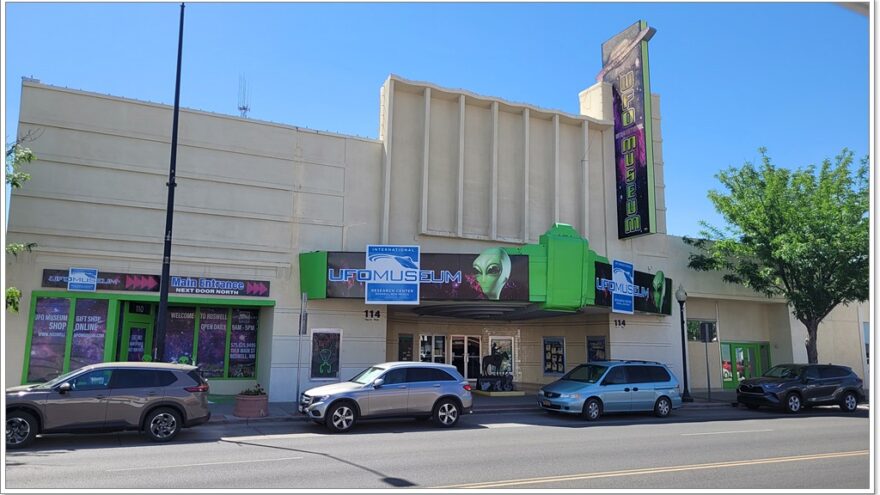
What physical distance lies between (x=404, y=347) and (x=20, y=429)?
16048 mm

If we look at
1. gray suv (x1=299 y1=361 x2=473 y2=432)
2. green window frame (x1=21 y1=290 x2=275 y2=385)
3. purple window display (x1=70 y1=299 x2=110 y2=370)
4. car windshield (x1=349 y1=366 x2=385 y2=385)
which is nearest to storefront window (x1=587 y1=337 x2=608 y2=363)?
gray suv (x1=299 y1=361 x2=473 y2=432)

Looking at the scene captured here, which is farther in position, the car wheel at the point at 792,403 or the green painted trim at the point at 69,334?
the car wheel at the point at 792,403

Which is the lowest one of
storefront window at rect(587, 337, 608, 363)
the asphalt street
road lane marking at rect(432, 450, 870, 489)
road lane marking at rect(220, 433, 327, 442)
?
road lane marking at rect(220, 433, 327, 442)

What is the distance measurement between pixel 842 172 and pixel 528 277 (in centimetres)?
1335

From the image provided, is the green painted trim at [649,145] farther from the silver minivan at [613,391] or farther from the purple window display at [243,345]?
the purple window display at [243,345]

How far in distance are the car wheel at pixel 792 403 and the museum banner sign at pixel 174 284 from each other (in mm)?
16487

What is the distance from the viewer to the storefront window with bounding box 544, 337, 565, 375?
27.5 m

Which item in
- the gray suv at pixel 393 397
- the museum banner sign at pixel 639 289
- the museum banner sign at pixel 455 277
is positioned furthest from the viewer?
the museum banner sign at pixel 639 289

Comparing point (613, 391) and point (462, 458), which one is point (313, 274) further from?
point (462, 458)

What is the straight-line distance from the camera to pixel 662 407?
59.3 feet

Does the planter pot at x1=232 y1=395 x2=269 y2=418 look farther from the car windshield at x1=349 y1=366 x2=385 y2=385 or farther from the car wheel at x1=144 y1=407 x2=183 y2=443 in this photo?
the car wheel at x1=144 y1=407 x2=183 y2=443

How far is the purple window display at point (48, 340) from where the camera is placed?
1744cm

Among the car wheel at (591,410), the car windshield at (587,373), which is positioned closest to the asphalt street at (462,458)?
the car wheel at (591,410)

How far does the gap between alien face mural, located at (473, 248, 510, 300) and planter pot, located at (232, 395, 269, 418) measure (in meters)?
7.27
